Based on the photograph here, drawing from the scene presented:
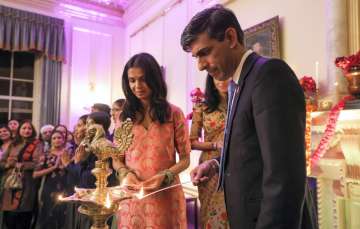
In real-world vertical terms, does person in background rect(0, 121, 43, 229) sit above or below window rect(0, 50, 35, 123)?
below

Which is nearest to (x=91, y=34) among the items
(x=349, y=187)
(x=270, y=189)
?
(x=349, y=187)

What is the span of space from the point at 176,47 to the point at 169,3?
72 centimetres

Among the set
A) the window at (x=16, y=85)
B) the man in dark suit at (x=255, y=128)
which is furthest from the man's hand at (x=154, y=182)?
the window at (x=16, y=85)

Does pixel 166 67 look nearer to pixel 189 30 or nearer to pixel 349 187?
pixel 349 187

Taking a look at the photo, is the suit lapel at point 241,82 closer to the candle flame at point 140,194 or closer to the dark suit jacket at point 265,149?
the dark suit jacket at point 265,149

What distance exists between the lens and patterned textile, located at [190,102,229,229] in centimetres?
182

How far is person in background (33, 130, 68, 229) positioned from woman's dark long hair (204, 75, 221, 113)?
1766 mm

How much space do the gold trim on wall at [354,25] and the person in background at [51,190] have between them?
8.87 ft

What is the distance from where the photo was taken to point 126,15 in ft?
20.0

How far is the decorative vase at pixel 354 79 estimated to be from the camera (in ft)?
6.26

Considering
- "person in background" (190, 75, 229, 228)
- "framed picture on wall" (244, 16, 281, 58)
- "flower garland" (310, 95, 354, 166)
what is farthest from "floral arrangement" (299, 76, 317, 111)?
"person in background" (190, 75, 229, 228)

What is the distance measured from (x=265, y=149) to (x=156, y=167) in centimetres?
73

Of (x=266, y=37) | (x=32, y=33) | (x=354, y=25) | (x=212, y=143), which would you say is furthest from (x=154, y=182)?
(x=32, y=33)

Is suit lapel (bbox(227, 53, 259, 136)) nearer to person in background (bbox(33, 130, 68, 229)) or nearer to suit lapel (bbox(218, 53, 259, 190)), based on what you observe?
suit lapel (bbox(218, 53, 259, 190))
